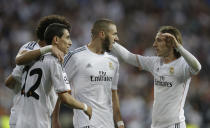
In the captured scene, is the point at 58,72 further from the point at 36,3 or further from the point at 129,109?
the point at 36,3

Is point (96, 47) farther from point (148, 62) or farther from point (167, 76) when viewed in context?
point (167, 76)

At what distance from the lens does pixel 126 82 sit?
13.5 meters

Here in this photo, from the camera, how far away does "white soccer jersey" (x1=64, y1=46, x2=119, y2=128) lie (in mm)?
6543

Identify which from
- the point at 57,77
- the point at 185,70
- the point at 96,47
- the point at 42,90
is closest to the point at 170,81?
the point at 185,70

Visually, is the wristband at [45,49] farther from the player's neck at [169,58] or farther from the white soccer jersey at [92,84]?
the player's neck at [169,58]

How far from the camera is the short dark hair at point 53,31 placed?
18.9 feet

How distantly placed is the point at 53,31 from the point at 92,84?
1.13 meters

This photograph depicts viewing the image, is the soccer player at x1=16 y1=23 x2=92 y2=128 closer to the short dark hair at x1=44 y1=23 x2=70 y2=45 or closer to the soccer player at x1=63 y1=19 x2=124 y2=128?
the short dark hair at x1=44 y1=23 x2=70 y2=45

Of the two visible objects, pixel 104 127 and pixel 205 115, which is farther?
pixel 205 115

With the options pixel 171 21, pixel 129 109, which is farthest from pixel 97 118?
pixel 171 21

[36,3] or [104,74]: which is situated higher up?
[36,3]

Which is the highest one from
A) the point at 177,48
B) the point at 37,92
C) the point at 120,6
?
the point at 120,6

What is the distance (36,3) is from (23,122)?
11.2m

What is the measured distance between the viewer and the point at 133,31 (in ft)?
52.0
